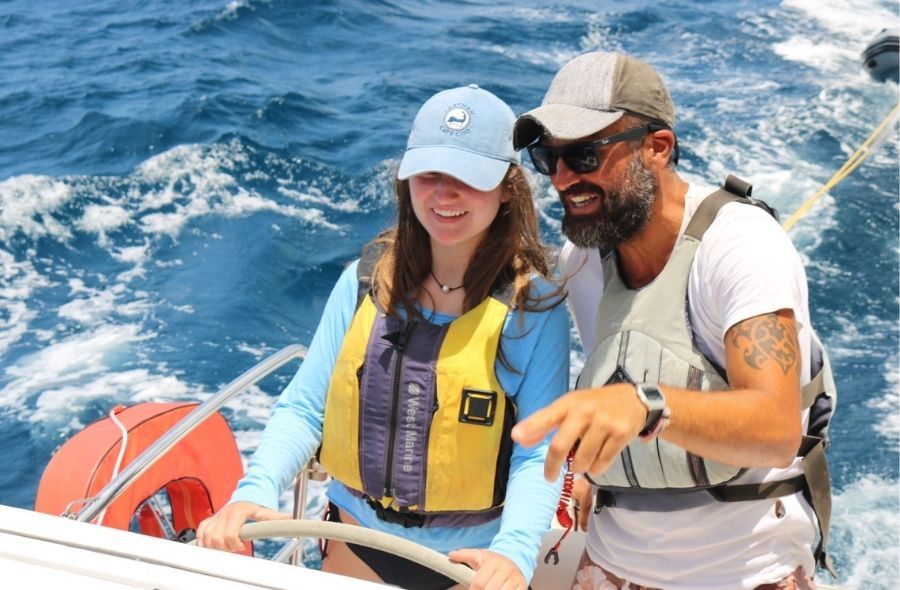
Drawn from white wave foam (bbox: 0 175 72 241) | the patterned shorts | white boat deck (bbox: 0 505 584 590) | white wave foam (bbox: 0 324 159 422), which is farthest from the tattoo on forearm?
white wave foam (bbox: 0 175 72 241)

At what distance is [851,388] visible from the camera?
227 inches

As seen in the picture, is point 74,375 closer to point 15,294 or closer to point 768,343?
point 15,294

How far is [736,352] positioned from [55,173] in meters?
7.60

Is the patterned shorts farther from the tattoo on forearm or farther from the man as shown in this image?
the tattoo on forearm

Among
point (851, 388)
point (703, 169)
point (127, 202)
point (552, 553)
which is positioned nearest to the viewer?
point (552, 553)

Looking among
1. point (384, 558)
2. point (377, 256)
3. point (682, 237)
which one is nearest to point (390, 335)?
point (377, 256)

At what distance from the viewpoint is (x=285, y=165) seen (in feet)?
27.6

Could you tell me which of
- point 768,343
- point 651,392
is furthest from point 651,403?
point 768,343

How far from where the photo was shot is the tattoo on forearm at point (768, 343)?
1.51m

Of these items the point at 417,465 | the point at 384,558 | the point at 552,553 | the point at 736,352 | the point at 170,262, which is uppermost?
the point at 736,352

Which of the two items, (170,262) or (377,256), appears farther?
(170,262)

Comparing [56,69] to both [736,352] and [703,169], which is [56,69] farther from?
[736,352]

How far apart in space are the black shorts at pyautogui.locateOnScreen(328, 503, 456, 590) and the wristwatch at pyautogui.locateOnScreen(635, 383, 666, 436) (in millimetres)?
827

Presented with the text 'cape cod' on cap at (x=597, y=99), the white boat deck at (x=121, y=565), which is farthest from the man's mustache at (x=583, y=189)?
the white boat deck at (x=121, y=565)
